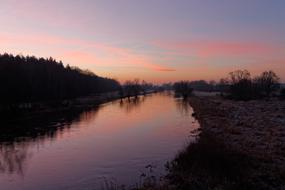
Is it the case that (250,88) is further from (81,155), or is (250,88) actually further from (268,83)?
(81,155)

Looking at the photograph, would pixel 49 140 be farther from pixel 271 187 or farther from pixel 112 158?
pixel 271 187

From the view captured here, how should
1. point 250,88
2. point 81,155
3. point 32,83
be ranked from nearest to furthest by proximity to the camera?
point 81,155 → point 32,83 → point 250,88

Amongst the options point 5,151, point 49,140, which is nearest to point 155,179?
point 5,151

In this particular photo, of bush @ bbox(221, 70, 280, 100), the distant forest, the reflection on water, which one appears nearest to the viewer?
the reflection on water

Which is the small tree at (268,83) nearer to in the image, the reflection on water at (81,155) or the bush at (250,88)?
the bush at (250,88)

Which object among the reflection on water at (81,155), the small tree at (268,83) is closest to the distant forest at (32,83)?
→ the reflection on water at (81,155)

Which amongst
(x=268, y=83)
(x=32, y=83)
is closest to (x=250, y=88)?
(x=268, y=83)

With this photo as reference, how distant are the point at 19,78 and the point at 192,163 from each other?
5111 centimetres

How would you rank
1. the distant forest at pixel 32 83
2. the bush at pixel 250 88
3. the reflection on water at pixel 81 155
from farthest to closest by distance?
the bush at pixel 250 88, the distant forest at pixel 32 83, the reflection on water at pixel 81 155

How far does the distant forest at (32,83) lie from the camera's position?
56.3 metres

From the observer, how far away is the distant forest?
56.3 m

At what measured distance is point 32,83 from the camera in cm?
7275

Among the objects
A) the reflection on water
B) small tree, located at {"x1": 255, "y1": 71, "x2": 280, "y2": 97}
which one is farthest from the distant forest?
small tree, located at {"x1": 255, "y1": 71, "x2": 280, "y2": 97}

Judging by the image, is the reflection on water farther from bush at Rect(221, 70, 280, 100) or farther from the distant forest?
bush at Rect(221, 70, 280, 100)
